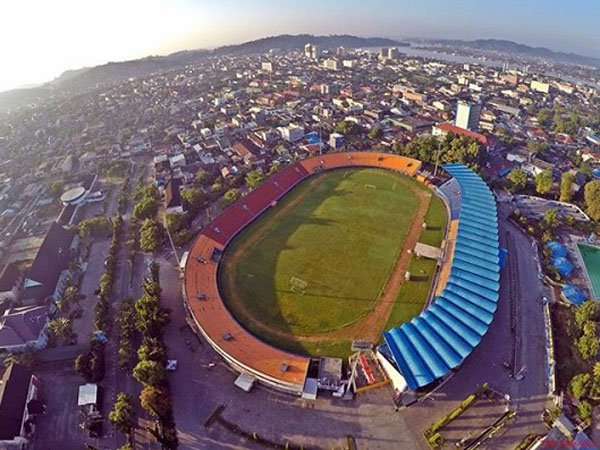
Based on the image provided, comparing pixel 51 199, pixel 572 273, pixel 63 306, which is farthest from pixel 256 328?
pixel 51 199

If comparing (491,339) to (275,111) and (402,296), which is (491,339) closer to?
(402,296)

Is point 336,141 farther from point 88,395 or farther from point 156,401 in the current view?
point 88,395

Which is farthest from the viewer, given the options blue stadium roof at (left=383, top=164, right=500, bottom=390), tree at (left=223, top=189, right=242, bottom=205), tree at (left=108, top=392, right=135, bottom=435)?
tree at (left=223, top=189, right=242, bottom=205)

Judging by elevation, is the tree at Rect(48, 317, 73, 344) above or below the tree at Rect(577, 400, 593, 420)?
above

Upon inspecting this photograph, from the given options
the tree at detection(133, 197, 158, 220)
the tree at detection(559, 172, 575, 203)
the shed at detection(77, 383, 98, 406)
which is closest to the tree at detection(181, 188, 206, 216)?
the tree at detection(133, 197, 158, 220)

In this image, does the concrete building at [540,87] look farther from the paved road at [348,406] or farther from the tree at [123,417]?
the tree at [123,417]

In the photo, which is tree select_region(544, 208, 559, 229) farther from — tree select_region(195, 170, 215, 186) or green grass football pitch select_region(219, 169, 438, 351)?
tree select_region(195, 170, 215, 186)

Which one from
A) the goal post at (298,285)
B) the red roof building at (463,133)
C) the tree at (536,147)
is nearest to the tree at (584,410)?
the goal post at (298,285)

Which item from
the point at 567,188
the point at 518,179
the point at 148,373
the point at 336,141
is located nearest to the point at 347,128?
the point at 336,141
